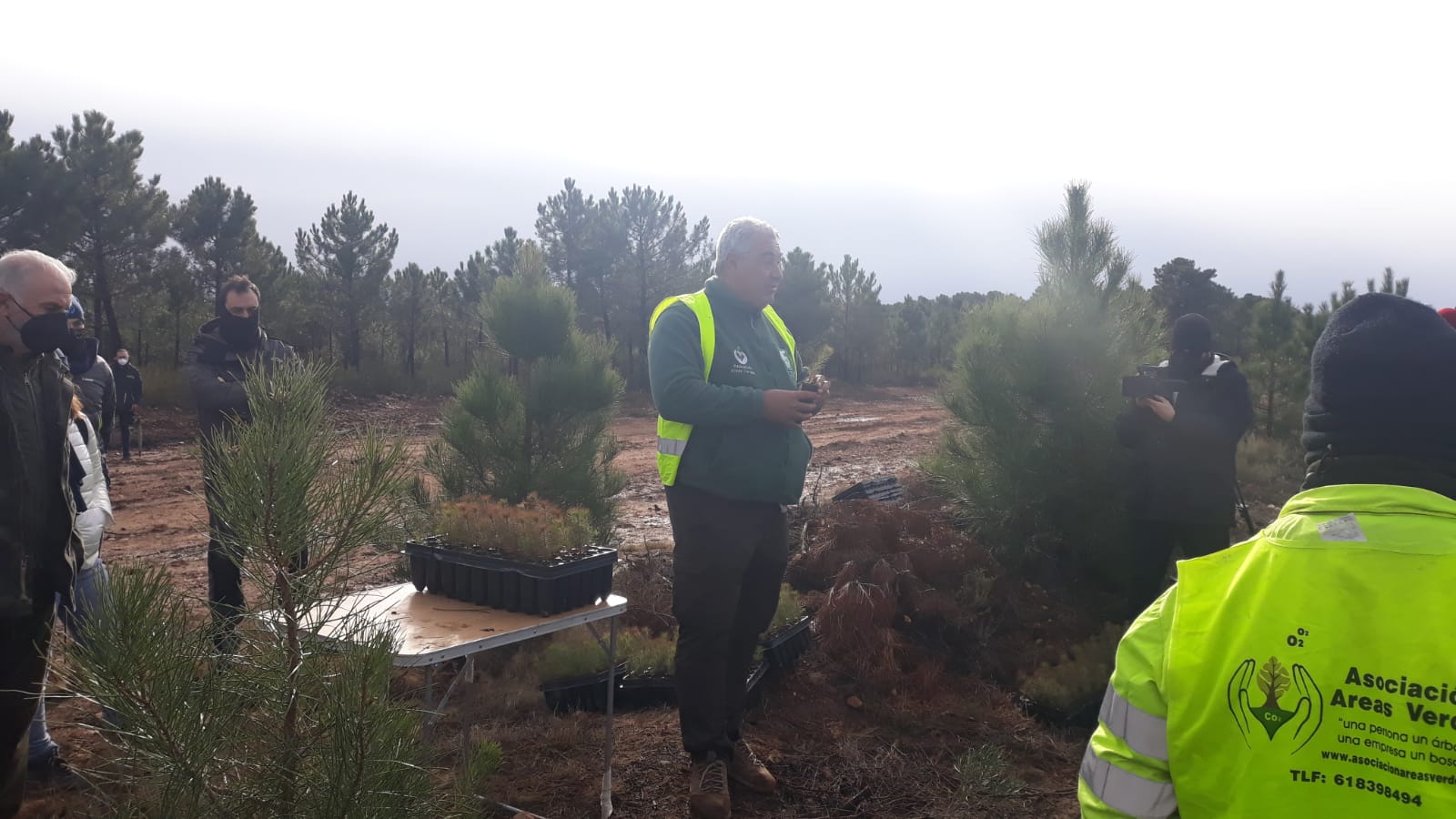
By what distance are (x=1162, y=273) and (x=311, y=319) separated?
22.6 metres

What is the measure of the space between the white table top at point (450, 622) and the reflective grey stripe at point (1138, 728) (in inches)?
65.2

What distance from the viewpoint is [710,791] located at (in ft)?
Answer: 9.76

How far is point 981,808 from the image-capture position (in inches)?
132

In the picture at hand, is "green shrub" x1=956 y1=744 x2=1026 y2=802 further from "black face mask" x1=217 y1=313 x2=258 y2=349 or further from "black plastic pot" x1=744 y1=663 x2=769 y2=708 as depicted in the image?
"black face mask" x1=217 y1=313 x2=258 y2=349

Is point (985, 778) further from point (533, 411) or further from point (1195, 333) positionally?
point (533, 411)

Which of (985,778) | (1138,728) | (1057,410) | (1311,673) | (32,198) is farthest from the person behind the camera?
(32,198)

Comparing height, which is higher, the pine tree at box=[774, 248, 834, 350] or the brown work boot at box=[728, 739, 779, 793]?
the pine tree at box=[774, 248, 834, 350]

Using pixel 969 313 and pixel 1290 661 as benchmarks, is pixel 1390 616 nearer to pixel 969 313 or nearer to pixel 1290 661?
pixel 1290 661

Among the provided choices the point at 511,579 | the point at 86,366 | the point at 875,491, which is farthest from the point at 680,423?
the point at 875,491

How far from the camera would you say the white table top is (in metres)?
2.40

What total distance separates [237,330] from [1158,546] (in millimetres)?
4728

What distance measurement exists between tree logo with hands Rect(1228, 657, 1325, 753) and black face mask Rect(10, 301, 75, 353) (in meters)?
2.98

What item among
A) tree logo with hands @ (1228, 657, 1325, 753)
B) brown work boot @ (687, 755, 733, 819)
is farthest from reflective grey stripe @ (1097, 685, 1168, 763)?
brown work boot @ (687, 755, 733, 819)

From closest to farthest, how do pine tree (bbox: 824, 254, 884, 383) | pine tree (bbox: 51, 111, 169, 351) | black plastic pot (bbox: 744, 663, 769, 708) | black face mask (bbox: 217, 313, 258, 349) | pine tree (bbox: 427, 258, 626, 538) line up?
black face mask (bbox: 217, 313, 258, 349), black plastic pot (bbox: 744, 663, 769, 708), pine tree (bbox: 427, 258, 626, 538), pine tree (bbox: 51, 111, 169, 351), pine tree (bbox: 824, 254, 884, 383)
